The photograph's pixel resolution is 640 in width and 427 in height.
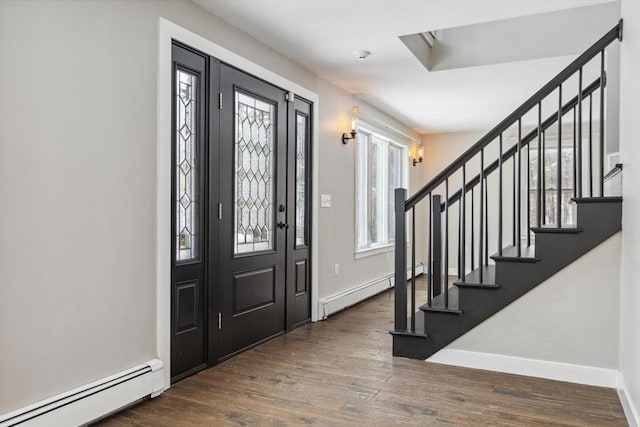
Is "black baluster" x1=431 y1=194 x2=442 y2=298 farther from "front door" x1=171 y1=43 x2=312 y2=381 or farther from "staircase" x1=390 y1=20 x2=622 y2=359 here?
"front door" x1=171 y1=43 x2=312 y2=381

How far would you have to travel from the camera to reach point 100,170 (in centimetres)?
239

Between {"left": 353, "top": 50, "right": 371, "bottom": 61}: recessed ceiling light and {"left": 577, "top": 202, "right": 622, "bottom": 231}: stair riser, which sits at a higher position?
{"left": 353, "top": 50, "right": 371, "bottom": 61}: recessed ceiling light

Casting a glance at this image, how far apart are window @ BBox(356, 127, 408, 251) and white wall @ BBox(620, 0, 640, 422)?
10.4 ft

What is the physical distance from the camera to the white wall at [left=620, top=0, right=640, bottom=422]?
227 cm

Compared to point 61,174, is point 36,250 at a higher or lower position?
lower

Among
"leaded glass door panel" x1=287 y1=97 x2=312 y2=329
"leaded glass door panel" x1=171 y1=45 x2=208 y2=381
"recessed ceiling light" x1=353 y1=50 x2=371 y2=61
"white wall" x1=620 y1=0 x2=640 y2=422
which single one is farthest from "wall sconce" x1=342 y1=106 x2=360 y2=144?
"white wall" x1=620 y1=0 x2=640 y2=422

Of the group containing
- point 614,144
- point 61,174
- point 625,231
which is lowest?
point 625,231

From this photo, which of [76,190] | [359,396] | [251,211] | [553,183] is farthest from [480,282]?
[553,183]

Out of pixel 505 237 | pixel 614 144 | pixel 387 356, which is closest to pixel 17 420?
pixel 387 356

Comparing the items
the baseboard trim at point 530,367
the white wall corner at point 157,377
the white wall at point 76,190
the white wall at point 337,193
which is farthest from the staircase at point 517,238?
the white wall at point 76,190

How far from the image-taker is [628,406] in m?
2.44

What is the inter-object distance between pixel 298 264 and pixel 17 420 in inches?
102

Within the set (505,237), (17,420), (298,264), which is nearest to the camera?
(17,420)

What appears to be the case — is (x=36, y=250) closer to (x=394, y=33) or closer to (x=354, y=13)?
(x=354, y=13)
